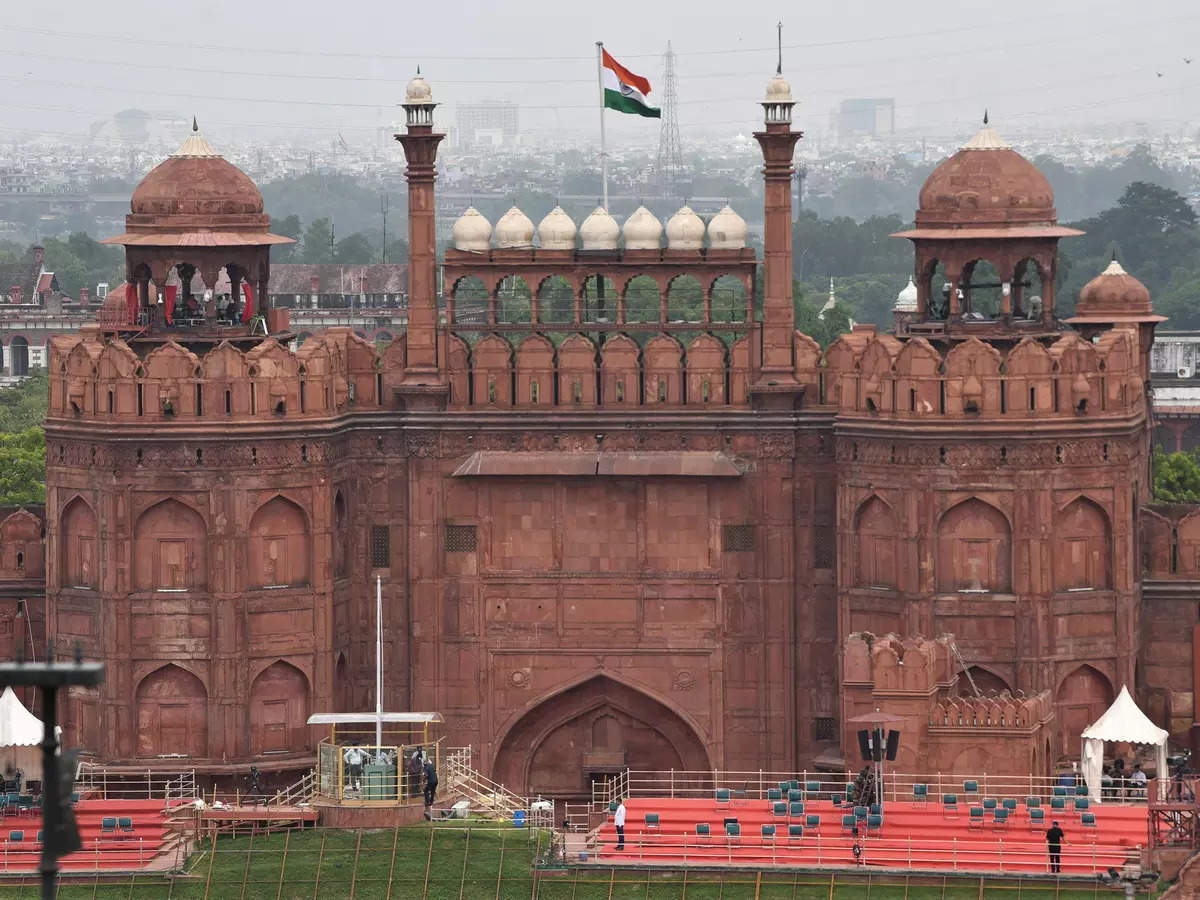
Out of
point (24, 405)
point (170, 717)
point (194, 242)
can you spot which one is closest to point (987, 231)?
point (194, 242)

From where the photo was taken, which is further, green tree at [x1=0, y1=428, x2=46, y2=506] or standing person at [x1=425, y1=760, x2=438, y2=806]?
green tree at [x1=0, y1=428, x2=46, y2=506]

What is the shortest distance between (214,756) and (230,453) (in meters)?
5.29

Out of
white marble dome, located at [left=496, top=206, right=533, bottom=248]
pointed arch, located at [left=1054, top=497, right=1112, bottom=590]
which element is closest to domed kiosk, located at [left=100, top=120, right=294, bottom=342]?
white marble dome, located at [left=496, top=206, right=533, bottom=248]

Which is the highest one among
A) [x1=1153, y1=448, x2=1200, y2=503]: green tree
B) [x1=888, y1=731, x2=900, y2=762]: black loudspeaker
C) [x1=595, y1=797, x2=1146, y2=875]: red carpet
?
[x1=1153, y1=448, x2=1200, y2=503]: green tree

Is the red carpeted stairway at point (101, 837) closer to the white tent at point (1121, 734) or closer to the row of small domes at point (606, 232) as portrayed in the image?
the row of small domes at point (606, 232)

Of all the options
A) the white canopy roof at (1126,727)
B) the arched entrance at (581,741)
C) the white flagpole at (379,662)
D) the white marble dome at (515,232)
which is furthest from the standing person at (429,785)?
the white canopy roof at (1126,727)

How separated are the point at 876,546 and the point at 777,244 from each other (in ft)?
18.4

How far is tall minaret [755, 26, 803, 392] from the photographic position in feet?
209

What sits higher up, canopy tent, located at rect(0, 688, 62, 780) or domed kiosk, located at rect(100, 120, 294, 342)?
domed kiosk, located at rect(100, 120, 294, 342)

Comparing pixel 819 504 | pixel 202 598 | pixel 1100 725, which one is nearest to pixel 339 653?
pixel 202 598

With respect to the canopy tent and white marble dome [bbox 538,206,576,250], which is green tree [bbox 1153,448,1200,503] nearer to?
white marble dome [bbox 538,206,576,250]

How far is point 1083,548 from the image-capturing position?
207 feet

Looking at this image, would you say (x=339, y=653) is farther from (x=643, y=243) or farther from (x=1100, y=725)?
(x=1100, y=725)

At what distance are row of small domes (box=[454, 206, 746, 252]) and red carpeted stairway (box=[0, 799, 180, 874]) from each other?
11824 mm
